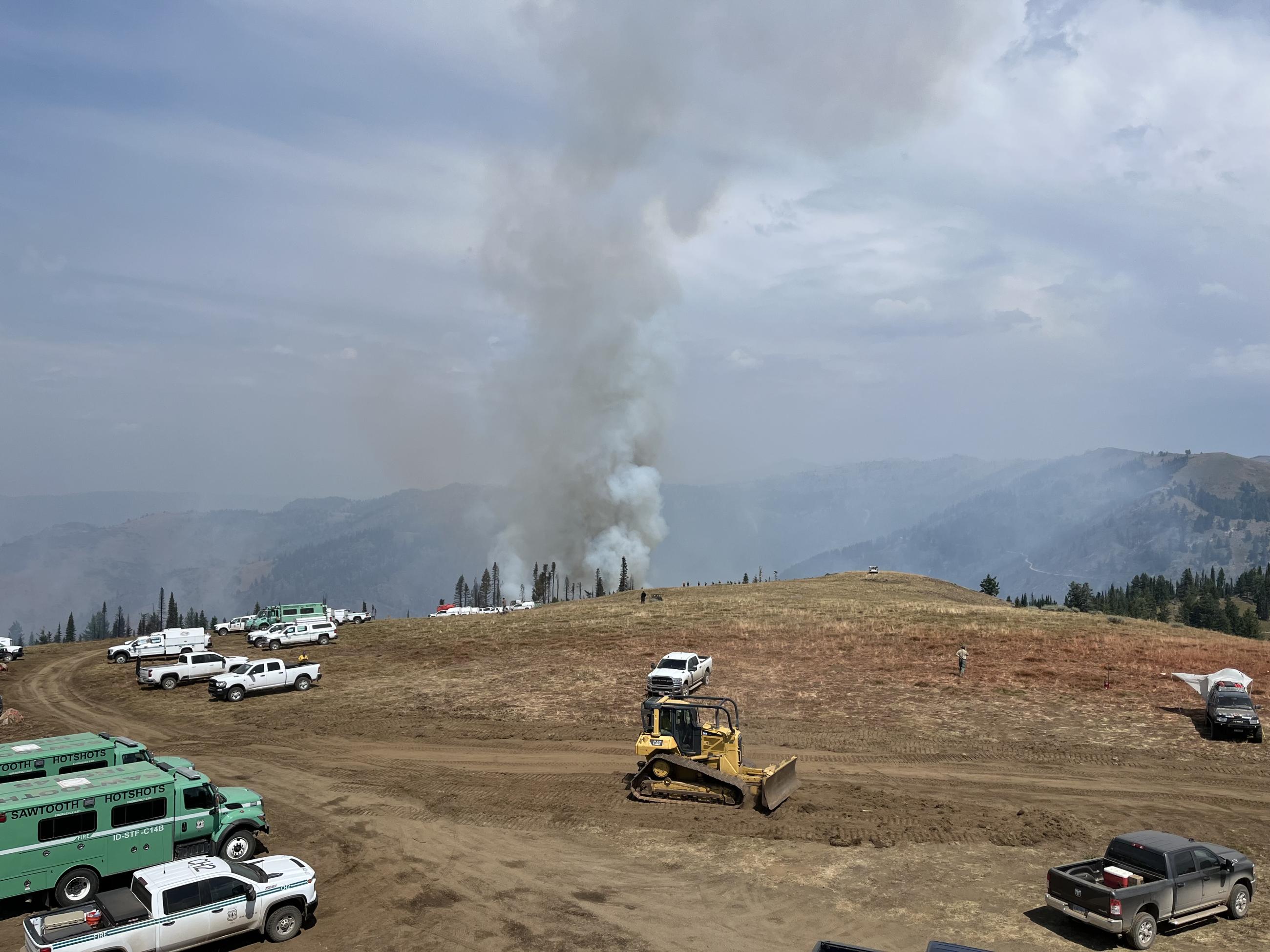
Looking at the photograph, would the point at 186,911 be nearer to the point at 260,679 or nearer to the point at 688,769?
the point at 688,769

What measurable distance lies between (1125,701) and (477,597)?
162 m

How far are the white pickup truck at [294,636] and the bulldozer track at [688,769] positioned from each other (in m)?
40.4

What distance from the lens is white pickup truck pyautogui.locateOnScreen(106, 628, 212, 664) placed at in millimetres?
58281

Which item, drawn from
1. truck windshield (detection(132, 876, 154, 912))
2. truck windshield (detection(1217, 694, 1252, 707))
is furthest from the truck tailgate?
truck windshield (detection(1217, 694, 1252, 707))

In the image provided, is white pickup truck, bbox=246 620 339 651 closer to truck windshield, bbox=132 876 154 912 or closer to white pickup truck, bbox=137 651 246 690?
white pickup truck, bbox=137 651 246 690

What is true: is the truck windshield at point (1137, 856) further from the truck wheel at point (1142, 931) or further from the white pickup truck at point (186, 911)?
the white pickup truck at point (186, 911)

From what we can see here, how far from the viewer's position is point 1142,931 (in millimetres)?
17469

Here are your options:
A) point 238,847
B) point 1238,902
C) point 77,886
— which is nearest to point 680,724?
point 238,847

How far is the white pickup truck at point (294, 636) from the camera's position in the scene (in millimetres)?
60719

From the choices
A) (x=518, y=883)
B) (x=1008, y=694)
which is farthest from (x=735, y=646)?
(x=518, y=883)

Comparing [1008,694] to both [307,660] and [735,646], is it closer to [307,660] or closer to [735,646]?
[735,646]

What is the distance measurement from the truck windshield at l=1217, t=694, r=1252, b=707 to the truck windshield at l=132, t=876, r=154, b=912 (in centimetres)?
3585

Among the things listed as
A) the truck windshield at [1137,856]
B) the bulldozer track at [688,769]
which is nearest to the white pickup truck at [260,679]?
the bulldozer track at [688,769]

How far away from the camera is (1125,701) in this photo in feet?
127
